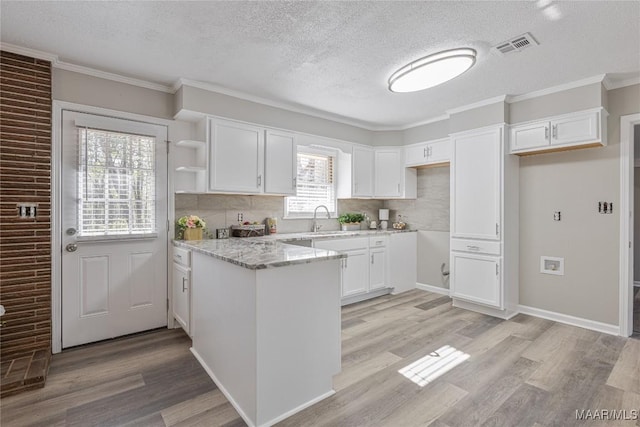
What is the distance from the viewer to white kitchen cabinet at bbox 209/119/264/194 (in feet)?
10.8

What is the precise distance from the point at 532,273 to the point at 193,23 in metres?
4.23

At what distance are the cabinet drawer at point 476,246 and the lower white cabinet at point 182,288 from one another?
10.3 feet

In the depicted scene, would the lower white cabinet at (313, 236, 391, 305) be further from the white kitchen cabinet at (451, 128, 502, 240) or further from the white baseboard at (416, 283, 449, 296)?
the white kitchen cabinet at (451, 128, 502, 240)

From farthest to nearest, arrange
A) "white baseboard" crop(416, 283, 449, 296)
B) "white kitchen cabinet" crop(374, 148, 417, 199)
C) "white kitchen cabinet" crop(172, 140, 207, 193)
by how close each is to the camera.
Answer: "white kitchen cabinet" crop(374, 148, 417, 199) → "white baseboard" crop(416, 283, 449, 296) → "white kitchen cabinet" crop(172, 140, 207, 193)

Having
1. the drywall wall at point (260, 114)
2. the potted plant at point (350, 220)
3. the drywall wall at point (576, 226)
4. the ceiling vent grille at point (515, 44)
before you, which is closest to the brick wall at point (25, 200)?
the drywall wall at point (260, 114)

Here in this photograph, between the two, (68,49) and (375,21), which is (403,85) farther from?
(68,49)

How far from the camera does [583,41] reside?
2.39 meters

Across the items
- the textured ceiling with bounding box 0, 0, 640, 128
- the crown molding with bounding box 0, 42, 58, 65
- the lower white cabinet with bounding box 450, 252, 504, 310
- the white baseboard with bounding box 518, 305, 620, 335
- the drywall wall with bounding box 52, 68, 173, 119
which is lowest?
the white baseboard with bounding box 518, 305, 620, 335

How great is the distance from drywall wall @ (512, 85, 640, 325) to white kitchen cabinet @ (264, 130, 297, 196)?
2.78 meters

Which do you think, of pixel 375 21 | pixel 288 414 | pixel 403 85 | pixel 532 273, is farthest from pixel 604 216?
pixel 288 414

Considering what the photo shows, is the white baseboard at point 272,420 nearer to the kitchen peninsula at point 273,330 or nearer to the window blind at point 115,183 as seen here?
the kitchen peninsula at point 273,330

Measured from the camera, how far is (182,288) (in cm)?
299

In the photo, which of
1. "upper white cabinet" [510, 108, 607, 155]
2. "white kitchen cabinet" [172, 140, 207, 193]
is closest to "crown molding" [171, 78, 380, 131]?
"white kitchen cabinet" [172, 140, 207, 193]

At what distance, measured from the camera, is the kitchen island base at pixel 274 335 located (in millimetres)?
1813
